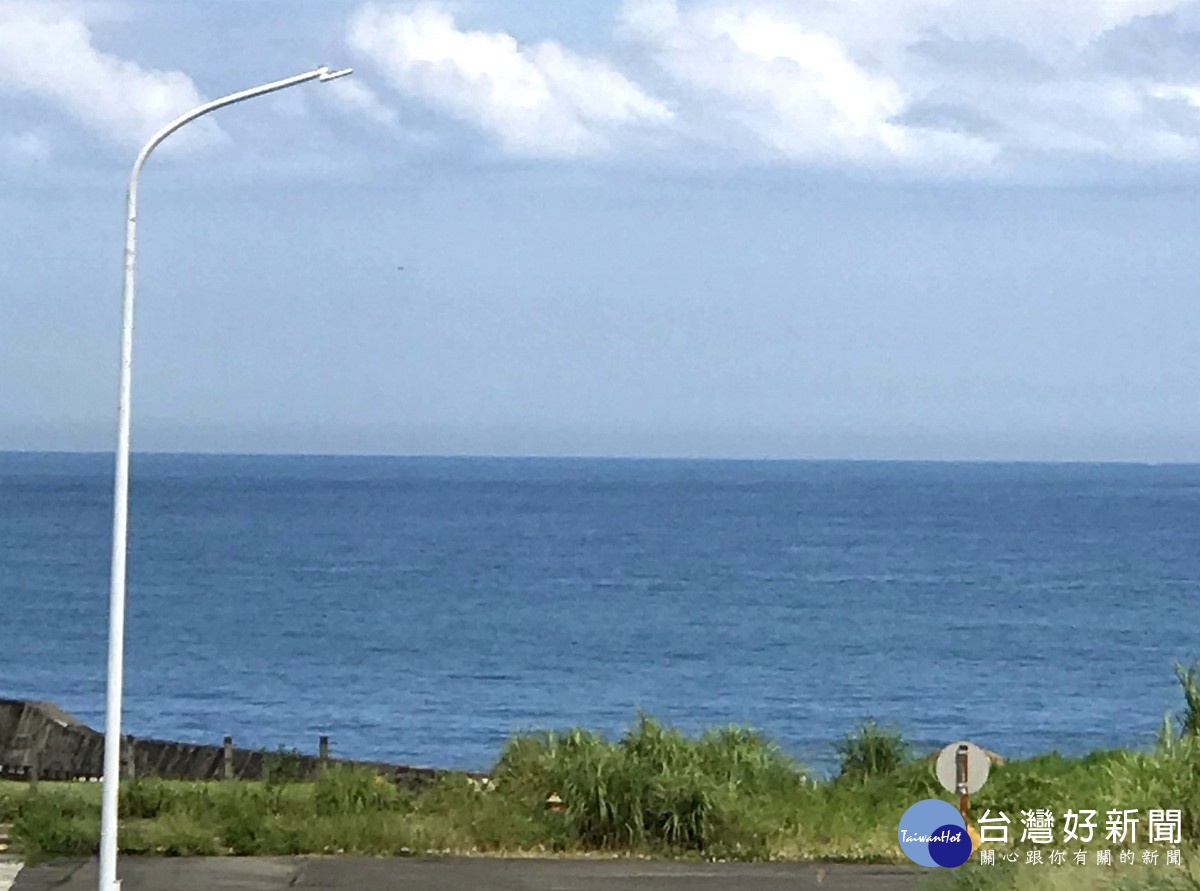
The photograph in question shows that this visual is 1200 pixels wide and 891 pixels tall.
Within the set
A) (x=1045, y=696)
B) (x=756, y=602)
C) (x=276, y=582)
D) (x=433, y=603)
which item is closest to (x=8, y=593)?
(x=276, y=582)

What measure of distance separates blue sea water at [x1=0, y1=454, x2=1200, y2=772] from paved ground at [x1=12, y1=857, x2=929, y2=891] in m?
6.72

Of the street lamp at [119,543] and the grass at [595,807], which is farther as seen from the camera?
the grass at [595,807]

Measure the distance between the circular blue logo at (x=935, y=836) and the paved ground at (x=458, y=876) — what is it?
0.56 ft

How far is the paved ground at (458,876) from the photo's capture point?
12.7 metres

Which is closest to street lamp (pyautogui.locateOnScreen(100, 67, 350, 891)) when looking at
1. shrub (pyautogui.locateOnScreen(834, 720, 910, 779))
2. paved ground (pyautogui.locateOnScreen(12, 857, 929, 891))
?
paved ground (pyautogui.locateOnScreen(12, 857, 929, 891))

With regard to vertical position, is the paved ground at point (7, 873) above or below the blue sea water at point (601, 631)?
above

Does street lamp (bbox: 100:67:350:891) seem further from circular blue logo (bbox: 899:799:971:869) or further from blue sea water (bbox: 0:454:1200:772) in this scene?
blue sea water (bbox: 0:454:1200:772)

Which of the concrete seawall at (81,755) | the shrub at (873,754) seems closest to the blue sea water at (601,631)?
the shrub at (873,754)

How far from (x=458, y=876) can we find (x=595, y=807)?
165cm

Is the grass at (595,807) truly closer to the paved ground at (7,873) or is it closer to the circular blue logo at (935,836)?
the paved ground at (7,873)

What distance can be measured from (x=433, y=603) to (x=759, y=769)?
64548 mm

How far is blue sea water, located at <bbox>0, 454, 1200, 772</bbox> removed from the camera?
162 feet

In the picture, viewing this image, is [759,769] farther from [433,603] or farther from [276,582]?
[276,582]

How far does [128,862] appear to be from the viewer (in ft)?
44.1
